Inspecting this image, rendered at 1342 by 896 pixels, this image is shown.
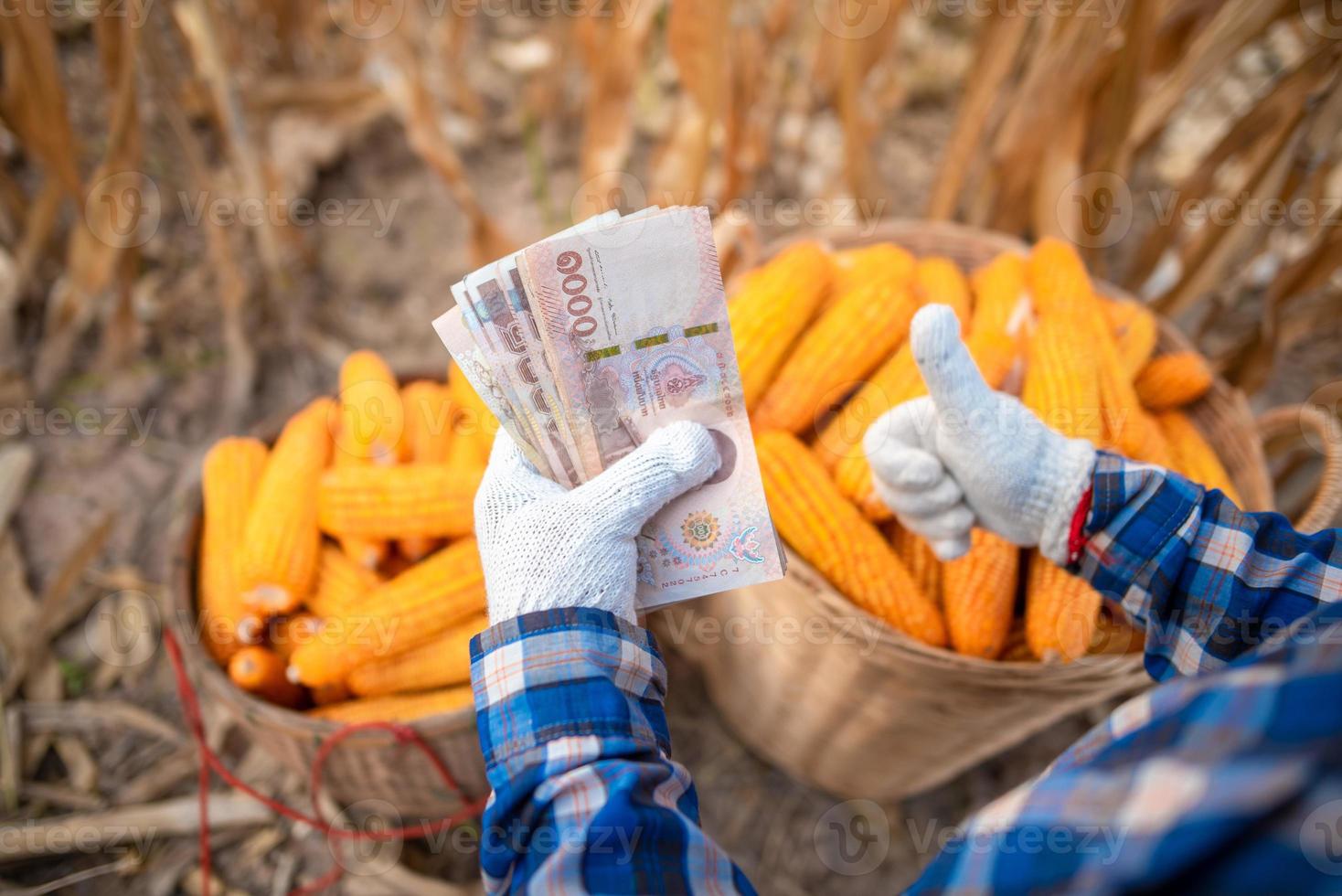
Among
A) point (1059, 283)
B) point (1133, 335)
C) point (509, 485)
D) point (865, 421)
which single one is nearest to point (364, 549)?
point (509, 485)

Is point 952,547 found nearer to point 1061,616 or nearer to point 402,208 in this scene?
point 1061,616

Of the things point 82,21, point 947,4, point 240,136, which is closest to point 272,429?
point 240,136

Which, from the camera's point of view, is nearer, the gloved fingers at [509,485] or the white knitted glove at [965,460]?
the gloved fingers at [509,485]

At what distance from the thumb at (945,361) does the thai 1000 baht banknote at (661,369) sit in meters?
0.28

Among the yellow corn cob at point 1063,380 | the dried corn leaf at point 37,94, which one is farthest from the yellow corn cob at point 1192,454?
the dried corn leaf at point 37,94

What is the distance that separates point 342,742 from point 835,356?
1.16 metres

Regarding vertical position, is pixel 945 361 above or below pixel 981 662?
above

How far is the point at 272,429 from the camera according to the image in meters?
1.72

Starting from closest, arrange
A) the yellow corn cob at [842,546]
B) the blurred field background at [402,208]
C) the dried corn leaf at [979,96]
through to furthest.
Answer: the yellow corn cob at [842,546], the blurred field background at [402,208], the dried corn leaf at [979,96]

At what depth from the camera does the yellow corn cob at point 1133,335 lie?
1582mm

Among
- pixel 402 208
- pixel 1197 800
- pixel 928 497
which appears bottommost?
pixel 1197 800

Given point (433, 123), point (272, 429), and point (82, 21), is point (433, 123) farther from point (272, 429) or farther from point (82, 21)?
point (82, 21)

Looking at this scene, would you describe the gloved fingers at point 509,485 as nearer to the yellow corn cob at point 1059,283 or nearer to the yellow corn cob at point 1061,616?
the yellow corn cob at point 1061,616

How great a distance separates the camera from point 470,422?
5.30 ft
